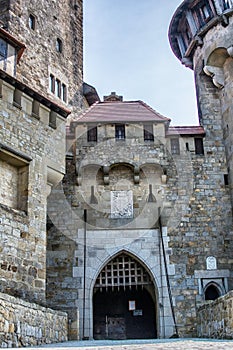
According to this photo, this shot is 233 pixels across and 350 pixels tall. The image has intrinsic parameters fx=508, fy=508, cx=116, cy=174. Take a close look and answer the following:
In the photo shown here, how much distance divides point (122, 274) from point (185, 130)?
4548mm

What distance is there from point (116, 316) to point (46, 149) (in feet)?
22.2

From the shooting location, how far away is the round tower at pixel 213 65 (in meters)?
14.5

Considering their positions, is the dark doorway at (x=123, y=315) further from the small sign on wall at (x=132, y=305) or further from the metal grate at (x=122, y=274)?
the metal grate at (x=122, y=274)

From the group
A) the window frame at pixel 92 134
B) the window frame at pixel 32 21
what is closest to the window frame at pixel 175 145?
the window frame at pixel 92 134

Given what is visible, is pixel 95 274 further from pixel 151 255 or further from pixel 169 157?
pixel 169 157

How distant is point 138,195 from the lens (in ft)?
46.1

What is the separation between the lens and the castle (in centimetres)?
1285

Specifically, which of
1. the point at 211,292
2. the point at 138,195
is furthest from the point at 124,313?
the point at 138,195

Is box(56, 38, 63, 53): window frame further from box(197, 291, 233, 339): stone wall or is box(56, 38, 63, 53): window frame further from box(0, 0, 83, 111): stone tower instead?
box(197, 291, 233, 339): stone wall

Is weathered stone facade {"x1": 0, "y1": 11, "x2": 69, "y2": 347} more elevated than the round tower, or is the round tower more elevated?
the round tower

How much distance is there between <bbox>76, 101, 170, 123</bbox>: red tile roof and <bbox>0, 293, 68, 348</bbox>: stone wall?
267 inches

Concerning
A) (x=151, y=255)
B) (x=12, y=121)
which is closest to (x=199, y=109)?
(x=151, y=255)

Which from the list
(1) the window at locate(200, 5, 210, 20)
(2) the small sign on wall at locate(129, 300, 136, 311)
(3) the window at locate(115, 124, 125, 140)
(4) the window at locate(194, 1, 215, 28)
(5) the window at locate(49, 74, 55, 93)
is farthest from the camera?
(5) the window at locate(49, 74, 55, 93)

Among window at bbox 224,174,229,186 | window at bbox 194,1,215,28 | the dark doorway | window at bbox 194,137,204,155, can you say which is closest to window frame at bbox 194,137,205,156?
window at bbox 194,137,204,155
